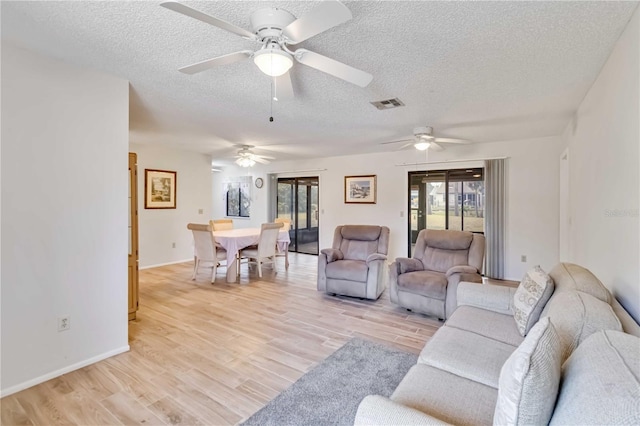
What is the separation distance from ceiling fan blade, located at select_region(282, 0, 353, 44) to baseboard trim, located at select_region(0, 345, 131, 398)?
2787 mm

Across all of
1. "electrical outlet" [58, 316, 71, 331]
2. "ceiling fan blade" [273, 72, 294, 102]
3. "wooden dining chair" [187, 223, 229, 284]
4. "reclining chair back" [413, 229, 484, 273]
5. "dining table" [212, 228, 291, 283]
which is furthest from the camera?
"dining table" [212, 228, 291, 283]

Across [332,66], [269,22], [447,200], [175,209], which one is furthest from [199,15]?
[175,209]

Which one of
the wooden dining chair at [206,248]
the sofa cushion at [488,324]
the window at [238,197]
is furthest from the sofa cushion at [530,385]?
the window at [238,197]

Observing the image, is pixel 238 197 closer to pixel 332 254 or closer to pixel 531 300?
pixel 332 254

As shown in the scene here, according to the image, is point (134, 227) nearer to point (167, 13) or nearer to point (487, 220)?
point (167, 13)

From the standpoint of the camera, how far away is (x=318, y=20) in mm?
1493

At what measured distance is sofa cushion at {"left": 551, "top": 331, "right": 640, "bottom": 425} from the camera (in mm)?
772

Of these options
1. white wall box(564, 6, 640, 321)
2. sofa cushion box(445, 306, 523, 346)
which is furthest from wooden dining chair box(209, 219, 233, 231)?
white wall box(564, 6, 640, 321)

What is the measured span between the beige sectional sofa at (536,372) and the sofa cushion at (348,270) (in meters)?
1.93

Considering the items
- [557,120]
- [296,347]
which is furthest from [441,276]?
[557,120]

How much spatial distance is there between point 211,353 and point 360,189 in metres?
4.86

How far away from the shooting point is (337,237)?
479 centimetres

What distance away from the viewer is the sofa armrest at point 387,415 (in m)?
0.99

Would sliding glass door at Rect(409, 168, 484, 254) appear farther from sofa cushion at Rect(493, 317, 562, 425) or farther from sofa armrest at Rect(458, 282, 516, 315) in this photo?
sofa cushion at Rect(493, 317, 562, 425)
